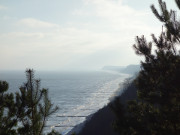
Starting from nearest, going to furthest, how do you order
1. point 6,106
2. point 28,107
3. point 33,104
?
point 33,104, point 28,107, point 6,106

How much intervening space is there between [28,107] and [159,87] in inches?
187

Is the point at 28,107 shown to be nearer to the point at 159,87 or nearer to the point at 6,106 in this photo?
the point at 6,106

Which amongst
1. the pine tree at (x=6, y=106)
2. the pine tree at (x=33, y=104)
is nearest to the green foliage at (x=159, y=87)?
the pine tree at (x=33, y=104)

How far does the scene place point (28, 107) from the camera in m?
7.69

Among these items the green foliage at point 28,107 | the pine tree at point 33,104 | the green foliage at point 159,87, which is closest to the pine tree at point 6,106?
the green foliage at point 28,107

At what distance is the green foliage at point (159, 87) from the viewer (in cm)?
684

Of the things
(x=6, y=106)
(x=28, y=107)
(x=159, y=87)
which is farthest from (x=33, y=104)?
(x=159, y=87)

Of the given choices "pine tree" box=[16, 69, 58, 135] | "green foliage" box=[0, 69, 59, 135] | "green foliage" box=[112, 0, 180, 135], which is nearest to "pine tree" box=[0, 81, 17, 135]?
"green foliage" box=[0, 69, 59, 135]

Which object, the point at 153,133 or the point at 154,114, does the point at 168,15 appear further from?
the point at 153,133

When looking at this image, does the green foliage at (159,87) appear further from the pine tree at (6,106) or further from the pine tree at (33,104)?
the pine tree at (6,106)

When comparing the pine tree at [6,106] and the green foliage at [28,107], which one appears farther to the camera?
the pine tree at [6,106]

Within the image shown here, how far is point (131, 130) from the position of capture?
805 centimetres

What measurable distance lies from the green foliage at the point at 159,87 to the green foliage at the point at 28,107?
2992 mm

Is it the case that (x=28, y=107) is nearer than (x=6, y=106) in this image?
Yes
